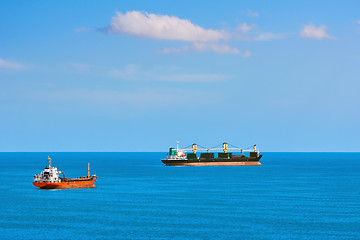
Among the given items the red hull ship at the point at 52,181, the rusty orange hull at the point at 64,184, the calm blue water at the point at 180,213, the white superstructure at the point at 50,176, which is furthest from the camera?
the rusty orange hull at the point at 64,184

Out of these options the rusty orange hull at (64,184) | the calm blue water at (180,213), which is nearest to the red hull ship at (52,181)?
the rusty orange hull at (64,184)

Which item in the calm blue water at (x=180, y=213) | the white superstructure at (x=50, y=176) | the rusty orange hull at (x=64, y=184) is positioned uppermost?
the white superstructure at (x=50, y=176)

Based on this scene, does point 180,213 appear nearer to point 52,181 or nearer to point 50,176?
point 50,176

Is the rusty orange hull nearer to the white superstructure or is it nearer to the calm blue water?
the white superstructure

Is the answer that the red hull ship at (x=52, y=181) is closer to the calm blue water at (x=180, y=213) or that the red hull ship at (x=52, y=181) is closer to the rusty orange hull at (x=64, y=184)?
the rusty orange hull at (x=64, y=184)

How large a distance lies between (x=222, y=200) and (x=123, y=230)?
3697 centimetres

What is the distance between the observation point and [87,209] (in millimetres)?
90688

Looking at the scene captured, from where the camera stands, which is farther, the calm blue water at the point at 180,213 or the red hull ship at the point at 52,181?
the red hull ship at the point at 52,181

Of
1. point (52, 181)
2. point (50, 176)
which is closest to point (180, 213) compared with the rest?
point (50, 176)

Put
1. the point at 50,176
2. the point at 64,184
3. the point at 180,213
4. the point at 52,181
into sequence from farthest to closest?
the point at 64,184 < the point at 52,181 < the point at 50,176 < the point at 180,213

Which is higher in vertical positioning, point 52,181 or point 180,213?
point 52,181

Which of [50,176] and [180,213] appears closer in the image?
[180,213]

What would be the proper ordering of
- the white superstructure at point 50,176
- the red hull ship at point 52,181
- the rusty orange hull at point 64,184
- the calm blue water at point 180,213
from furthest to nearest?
the rusty orange hull at point 64,184
the red hull ship at point 52,181
the white superstructure at point 50,176
the calm blue water at point 180,213

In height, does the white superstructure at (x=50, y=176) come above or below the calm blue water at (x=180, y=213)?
above
